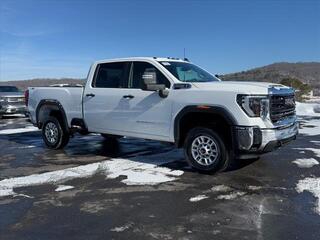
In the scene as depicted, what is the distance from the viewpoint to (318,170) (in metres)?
7.39

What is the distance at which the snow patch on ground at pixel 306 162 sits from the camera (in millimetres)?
7844

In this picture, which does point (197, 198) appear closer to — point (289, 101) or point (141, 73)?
point (289, 101)

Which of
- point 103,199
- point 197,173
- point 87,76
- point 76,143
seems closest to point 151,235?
→ point 103,199

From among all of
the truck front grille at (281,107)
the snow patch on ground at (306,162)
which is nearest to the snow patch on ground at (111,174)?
the truck front grille at (281,107)

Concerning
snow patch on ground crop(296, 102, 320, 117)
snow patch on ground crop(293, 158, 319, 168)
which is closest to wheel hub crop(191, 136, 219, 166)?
snow patch on ground crop(293, 158, 319, 168)

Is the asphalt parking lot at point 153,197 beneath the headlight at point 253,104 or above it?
beneath

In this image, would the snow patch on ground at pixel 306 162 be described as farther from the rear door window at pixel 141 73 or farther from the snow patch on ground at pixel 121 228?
the snow patch on ground at pixel 121 228

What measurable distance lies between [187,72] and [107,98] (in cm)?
172

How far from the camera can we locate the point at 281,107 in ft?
23.1

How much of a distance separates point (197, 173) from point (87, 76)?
11.4 feet

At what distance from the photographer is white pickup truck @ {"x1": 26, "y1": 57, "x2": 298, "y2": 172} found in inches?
261

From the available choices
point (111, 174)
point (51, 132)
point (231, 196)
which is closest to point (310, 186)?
point (231, 196)

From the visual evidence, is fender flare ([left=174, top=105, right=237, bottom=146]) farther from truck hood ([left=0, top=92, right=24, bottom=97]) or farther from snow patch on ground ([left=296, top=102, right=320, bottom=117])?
truck hood ([left=0, top=92, right=24, bottom=97])

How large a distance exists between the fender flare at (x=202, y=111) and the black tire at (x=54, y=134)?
3453 mm
